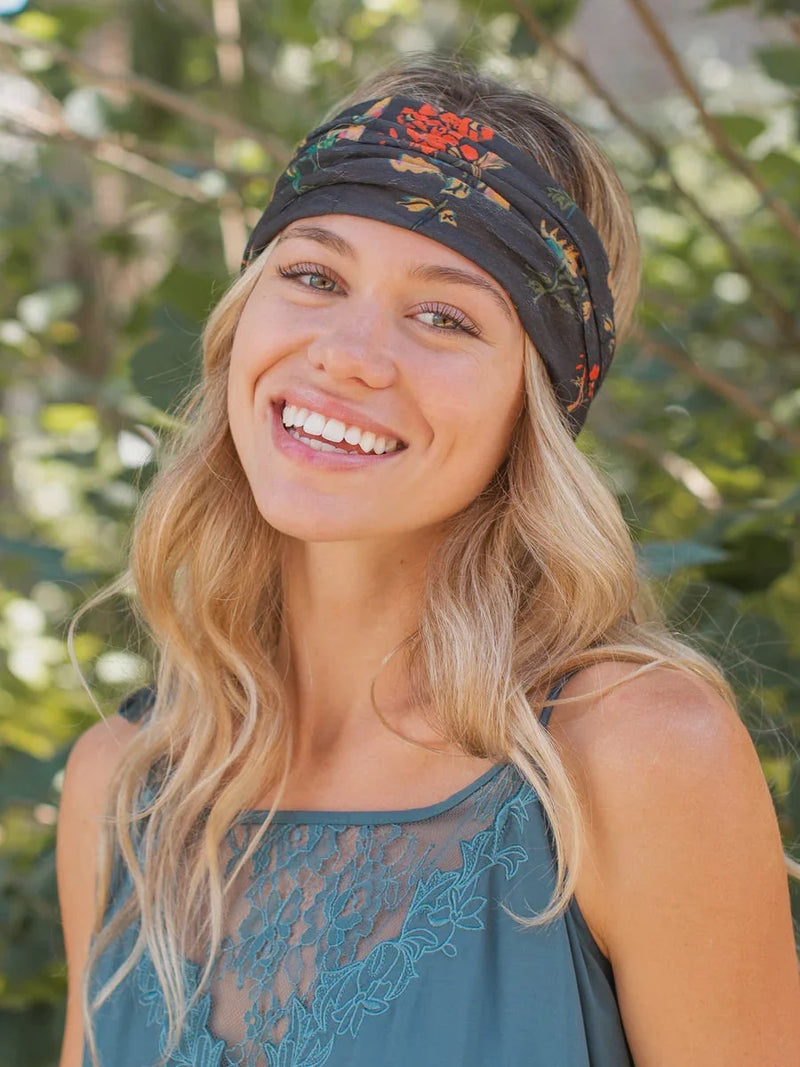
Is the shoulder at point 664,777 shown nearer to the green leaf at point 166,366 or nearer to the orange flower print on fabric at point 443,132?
the orange flower print on fabric at point 443,132

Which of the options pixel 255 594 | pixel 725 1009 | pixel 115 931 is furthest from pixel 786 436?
pixel 115 931

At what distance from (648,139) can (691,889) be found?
5.55 feet

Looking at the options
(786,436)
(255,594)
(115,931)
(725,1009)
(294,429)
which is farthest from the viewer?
(786,436)

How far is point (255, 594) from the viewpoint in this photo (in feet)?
7.12

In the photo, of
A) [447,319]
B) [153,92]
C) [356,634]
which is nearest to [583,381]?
[447,319]

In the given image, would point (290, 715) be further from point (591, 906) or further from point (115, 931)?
point (591, 906)

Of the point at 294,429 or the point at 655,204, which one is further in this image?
the point at 655,204

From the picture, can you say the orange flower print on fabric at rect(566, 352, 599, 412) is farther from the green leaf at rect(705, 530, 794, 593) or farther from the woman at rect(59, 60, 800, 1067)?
the green leaf at rect(705, 530, 794, 593)

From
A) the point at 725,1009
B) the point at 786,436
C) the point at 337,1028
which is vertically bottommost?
the point at 337,1028

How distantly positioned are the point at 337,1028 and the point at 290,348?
88 cm

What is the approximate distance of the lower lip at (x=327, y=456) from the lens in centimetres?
177

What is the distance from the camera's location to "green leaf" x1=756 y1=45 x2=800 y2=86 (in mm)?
2207

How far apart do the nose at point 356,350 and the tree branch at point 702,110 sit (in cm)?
84

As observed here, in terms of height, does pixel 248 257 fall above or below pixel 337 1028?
above
